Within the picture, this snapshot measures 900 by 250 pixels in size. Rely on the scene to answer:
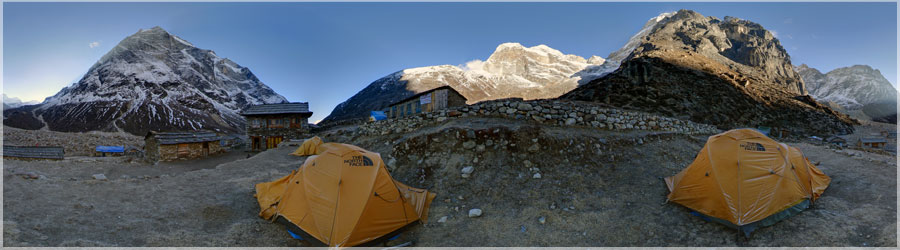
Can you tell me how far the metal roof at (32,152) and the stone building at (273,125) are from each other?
13.7 metres

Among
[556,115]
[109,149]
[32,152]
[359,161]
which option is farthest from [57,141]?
[556,115]

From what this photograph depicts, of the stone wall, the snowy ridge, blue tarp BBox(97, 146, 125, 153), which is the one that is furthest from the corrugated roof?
the snowy ridge

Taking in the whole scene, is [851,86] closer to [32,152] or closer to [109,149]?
[32,152]

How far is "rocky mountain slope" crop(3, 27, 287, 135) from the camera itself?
250 feet

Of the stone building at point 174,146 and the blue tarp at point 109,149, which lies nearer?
the stone building at point 174,146

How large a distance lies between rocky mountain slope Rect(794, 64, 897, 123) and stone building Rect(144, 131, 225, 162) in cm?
20314

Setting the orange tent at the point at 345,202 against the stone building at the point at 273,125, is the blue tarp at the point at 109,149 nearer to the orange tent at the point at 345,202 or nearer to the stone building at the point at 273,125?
the stone building at the point at 273,125

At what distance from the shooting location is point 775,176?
730cm

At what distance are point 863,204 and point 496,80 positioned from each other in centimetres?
11383

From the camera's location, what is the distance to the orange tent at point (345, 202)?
6867 millimetres

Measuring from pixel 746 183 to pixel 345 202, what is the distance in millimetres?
9334

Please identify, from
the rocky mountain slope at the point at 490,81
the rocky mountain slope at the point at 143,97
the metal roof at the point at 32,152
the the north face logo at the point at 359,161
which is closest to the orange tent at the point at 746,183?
the the north face logo at the point at 359,161

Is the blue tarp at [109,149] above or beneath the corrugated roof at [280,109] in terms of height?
beneath

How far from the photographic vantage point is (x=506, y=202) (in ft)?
28.6
